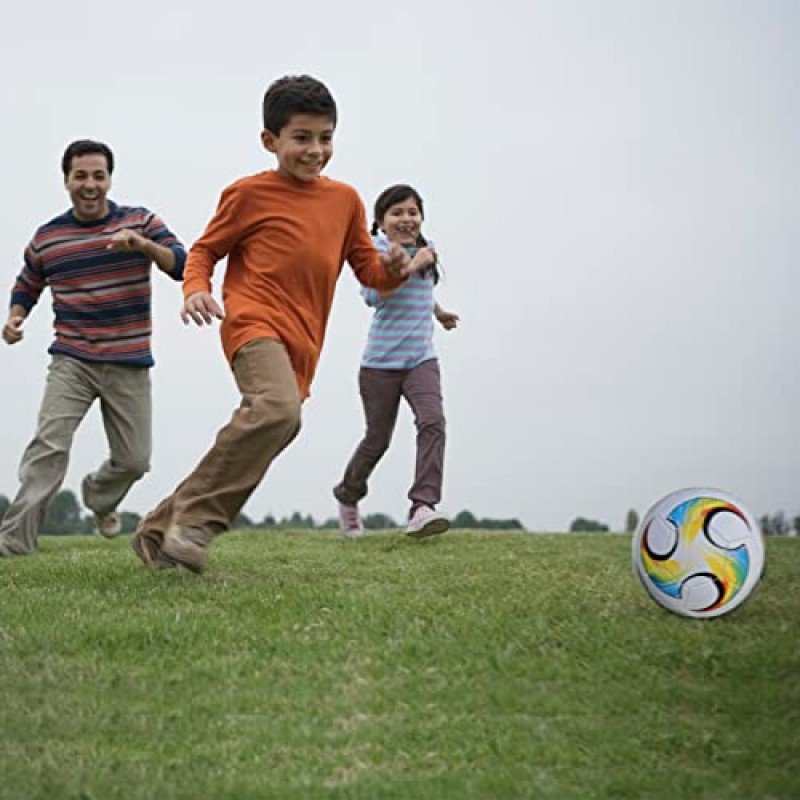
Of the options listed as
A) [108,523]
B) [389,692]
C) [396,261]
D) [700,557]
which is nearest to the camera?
[389,692]

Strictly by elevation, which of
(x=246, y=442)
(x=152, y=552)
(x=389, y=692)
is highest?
(x=246, y=442)

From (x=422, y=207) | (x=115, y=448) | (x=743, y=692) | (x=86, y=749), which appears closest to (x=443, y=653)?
(x=743, y=692)

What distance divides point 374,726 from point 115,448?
4.83m

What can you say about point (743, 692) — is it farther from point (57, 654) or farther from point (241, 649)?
point (57, 654)

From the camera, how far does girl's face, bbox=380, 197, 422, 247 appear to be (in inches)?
344

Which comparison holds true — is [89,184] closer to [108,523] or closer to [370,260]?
[370,260]

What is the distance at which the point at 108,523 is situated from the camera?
29.6 feet

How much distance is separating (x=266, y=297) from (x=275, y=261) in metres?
0.17

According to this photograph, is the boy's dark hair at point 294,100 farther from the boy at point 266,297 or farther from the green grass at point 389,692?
the green grass at point 389,692

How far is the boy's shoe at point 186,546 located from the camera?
569 cm

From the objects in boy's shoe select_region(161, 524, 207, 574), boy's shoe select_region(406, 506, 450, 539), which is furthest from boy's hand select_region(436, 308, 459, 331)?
boy's shoe select_region(161, 524, 207, 574)

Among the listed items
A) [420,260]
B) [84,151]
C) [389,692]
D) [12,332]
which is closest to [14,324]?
[12,332]

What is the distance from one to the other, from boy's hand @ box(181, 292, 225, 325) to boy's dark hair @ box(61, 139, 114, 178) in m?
2.52

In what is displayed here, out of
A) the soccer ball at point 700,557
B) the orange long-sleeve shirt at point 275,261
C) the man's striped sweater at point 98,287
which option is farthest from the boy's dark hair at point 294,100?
the soccer ball at point 700,557
